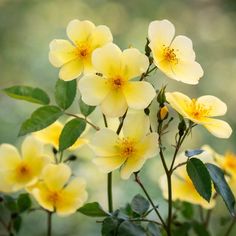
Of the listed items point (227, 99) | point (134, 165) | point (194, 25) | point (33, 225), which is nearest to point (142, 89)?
point (134, 165)

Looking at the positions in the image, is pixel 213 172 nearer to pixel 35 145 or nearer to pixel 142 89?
pixel 142 89

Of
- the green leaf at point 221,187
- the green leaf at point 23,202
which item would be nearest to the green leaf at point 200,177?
the green leaf at point 221,187

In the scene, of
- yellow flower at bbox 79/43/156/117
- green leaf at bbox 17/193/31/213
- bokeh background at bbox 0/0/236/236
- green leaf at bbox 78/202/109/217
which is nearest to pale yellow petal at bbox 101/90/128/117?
yellow flower at bbox 79/43/156/117

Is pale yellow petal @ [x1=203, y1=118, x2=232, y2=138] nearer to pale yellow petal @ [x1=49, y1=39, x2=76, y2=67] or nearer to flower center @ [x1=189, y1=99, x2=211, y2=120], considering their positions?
flower center @ [x1=189, y1=99, x2=211, y2=120]

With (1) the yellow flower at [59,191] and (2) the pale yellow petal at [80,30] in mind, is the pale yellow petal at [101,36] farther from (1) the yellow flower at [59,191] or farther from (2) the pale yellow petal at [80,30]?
(1) the yellow flower at [59,191]

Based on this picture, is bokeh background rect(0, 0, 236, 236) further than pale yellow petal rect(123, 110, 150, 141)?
Yes

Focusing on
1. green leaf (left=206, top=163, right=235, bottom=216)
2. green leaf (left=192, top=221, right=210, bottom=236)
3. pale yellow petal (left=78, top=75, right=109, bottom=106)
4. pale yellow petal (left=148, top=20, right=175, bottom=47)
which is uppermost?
pale yellow petal (left=148, top=20, right=175, bottom=47)
